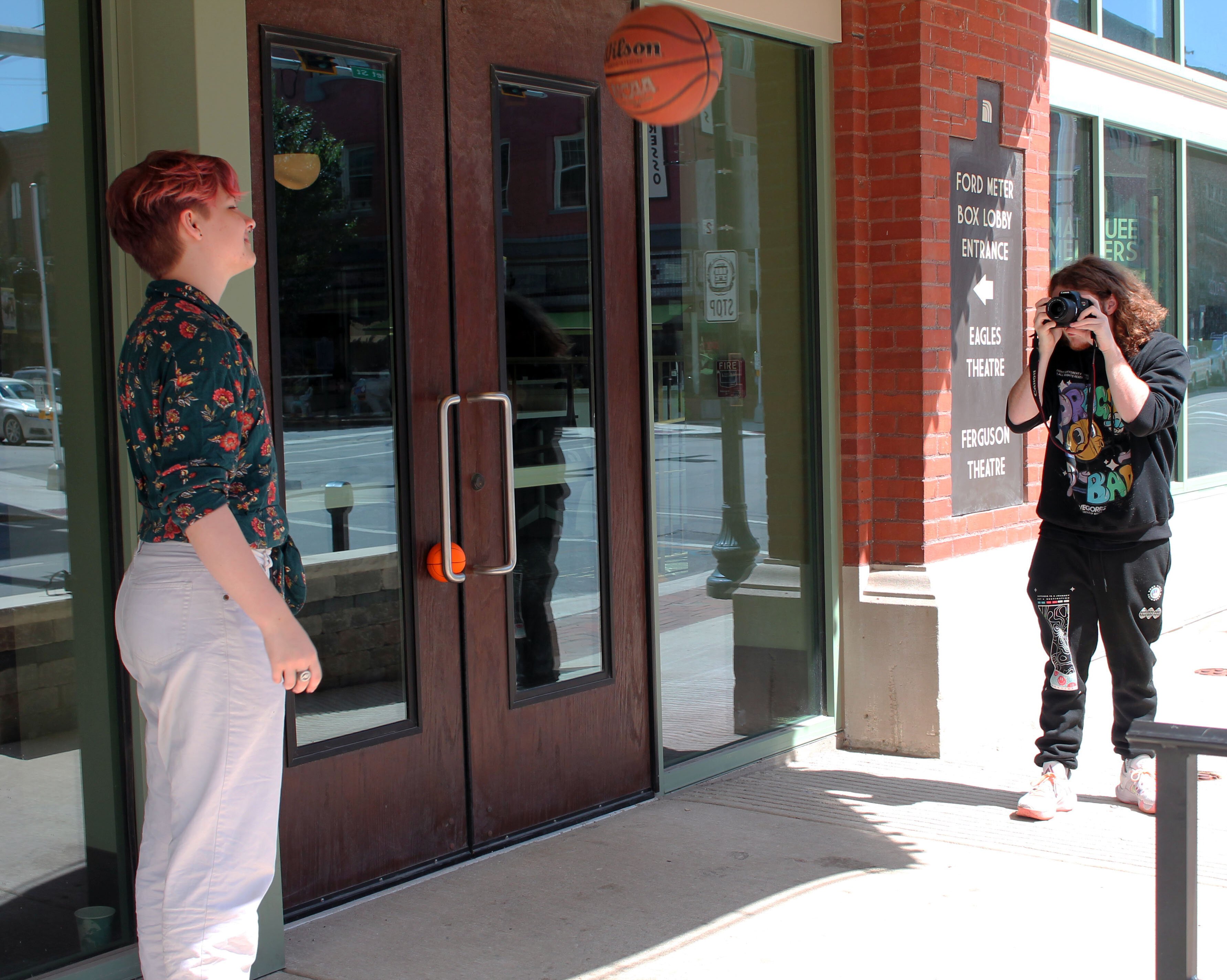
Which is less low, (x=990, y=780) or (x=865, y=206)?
(x=865, y=206)

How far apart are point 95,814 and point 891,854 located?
2374 mm

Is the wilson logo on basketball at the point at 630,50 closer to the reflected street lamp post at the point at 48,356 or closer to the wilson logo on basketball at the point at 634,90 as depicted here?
the wilson logo on basketball at the point at 634,90

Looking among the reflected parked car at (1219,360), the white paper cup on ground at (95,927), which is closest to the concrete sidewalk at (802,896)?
the white paper cup on ground at (95,927)

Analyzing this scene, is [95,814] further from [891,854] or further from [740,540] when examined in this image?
[740,540]

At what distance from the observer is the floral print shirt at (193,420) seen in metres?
2.35

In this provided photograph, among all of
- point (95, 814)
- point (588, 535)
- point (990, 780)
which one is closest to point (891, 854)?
point (990, 780)

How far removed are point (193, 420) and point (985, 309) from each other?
161 inches

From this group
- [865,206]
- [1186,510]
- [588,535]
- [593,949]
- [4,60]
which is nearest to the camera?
[4,60]

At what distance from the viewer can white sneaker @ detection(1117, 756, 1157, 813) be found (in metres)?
4.60

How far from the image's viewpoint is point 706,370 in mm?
5020

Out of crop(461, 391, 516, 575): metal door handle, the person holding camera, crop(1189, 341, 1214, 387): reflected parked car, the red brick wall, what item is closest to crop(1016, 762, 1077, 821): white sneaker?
the person holding camera

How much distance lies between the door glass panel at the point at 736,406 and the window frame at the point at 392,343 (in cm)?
115

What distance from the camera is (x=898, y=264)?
530 cm

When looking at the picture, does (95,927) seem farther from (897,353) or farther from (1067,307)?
(897,353)
